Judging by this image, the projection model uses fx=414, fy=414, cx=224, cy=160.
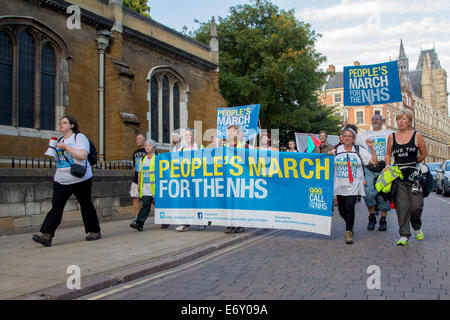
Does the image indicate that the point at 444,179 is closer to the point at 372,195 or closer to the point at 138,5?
the point at 372,195

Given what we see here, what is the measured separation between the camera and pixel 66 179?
6.84 meters

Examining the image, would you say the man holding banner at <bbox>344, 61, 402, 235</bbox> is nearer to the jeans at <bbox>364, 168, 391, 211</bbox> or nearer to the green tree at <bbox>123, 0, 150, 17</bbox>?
the jeans at <bbox>364, 168, 391, 211</bbox>

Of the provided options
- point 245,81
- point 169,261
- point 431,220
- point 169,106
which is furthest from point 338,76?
point 169,261

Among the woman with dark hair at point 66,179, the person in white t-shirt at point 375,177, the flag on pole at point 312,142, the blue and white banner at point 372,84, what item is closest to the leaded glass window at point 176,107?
the flag on pole at point 312,142

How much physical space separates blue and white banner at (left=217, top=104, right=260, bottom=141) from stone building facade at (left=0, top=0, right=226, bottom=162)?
3.78 metres

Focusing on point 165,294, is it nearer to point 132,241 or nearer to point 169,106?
point 132,241

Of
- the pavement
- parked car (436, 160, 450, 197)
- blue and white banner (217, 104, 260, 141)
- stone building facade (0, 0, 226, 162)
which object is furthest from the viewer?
parked car (436, 160, 450, 197)

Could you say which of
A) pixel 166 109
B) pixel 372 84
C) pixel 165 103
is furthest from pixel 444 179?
pixel 165 103

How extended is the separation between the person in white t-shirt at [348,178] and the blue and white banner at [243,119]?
596cm

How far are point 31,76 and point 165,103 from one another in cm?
765

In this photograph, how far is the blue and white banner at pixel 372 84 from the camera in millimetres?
11734

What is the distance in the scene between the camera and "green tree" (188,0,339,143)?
23.9 meters

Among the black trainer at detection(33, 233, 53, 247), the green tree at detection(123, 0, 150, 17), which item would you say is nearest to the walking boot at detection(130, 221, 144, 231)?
the black trainer at detection(33, 233, 53, 247)
